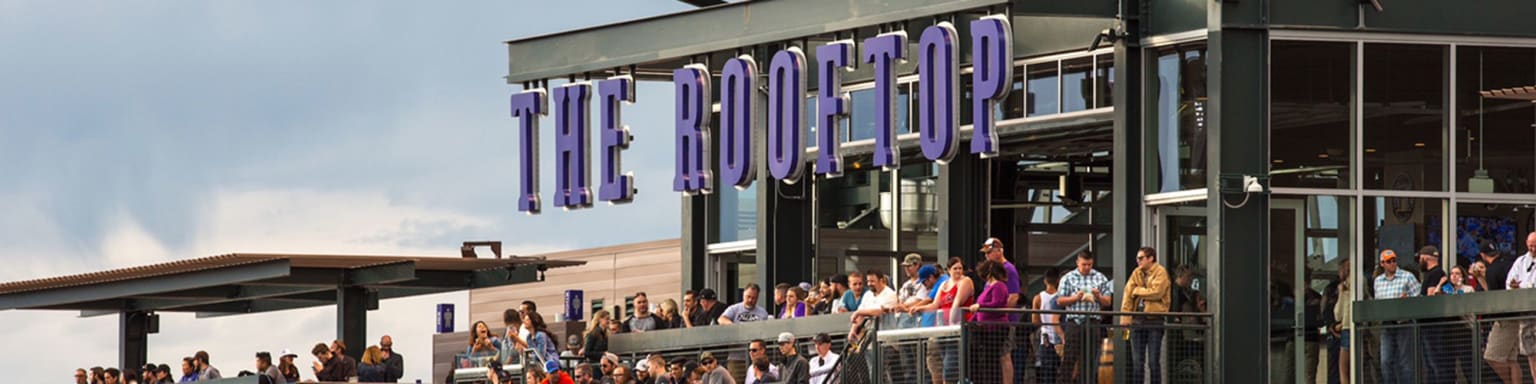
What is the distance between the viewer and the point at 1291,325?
30.3 metres

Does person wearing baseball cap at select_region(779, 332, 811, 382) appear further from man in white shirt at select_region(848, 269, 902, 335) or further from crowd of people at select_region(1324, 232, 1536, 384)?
crowd of people at select_region(1324, 232, 1536, 384)

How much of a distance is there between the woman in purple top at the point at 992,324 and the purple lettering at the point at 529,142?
11.1m

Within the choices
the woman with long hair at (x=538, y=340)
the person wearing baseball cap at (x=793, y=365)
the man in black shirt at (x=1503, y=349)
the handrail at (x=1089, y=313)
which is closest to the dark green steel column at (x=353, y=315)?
the woman with long hair at (x=538, y=340)

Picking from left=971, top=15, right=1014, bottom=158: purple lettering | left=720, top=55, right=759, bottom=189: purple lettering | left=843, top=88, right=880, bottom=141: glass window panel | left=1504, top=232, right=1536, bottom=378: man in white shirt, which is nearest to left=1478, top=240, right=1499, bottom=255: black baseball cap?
left=1504, top=232, right=1536, bottom=378: man in white shirt

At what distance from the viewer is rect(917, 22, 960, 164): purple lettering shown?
31844 millimetres

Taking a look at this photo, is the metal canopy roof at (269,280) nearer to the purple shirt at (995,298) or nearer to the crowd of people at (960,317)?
the crowd of people at (960,317)

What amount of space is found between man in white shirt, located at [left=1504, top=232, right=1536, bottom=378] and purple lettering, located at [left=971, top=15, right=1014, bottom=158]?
598cm

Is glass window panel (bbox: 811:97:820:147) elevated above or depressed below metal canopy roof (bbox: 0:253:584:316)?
above

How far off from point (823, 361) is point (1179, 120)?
492cm

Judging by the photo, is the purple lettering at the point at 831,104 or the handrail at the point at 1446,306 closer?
the handrail at the point at 1446,306

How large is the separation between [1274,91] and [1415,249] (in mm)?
2208

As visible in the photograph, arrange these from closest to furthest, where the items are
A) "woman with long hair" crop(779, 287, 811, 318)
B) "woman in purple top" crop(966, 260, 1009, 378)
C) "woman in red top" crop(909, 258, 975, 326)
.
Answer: "woman in red top" crop(909, 258, 975, 326) → "woman in purple top" crop(966, 260, 1009, 378) → "woman with long hair" crop(779, 287, 811, 318)

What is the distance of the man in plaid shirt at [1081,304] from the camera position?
28297 mm

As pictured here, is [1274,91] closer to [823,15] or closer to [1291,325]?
[1291,325]
